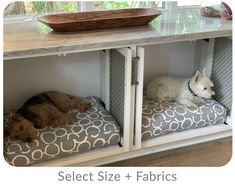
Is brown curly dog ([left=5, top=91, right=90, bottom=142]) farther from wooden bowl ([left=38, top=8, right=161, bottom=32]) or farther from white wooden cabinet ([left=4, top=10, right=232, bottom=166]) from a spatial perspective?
wooden bowl ([left=38, top=8, right=161, bottom=32])

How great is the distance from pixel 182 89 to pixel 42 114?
2.57 feet

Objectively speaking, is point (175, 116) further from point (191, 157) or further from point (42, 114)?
point (42, 114)

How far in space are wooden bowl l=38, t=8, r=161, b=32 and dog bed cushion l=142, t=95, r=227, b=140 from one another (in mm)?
464

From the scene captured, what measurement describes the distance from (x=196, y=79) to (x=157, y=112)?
28 centimetres

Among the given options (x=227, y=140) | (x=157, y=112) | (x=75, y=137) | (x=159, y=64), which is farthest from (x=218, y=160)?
(x=75, y=137)

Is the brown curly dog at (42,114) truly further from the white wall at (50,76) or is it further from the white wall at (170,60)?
the white wall at (170,60)

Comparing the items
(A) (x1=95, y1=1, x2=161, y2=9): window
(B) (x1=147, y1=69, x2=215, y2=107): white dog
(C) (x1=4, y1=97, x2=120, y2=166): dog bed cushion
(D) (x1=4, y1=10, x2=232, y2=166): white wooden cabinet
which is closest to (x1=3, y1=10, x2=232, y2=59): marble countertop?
(D) (x1=4, y1=10, x2=232, y2=166): white wooden cabinet

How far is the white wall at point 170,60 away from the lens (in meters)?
2.23

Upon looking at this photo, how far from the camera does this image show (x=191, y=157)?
206cm

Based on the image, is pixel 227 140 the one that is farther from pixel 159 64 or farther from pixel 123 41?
pixel 123 41

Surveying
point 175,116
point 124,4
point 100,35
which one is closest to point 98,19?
point 100,35

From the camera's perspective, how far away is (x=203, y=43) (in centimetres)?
221

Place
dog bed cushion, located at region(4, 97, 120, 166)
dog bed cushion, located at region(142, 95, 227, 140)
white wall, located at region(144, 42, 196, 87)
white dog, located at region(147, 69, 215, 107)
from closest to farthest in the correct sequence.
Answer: dog bed cushion, located at region(4, 97, 120, 166) → dog bed cushion, located at region(142, 95, 227, 140) → white dog, located at region(147, 69, 215, 107) → white wall, located at region(144, 42, 196, 87)

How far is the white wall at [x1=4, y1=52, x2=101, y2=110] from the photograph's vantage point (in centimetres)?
196
